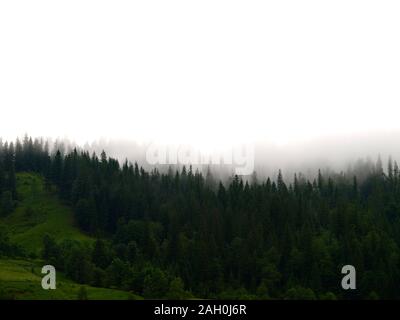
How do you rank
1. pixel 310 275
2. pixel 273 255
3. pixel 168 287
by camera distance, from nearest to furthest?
pixel 168 287 < pixel 310 275 < pixel 273 255

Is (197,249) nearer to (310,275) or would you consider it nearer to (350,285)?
(310,275)

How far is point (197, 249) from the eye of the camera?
196 m

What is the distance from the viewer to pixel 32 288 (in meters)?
126

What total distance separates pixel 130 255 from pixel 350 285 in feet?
239

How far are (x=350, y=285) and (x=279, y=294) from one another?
2373 cm

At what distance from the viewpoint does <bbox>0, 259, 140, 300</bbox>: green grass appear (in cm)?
12200

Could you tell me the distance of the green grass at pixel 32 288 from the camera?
122 m
